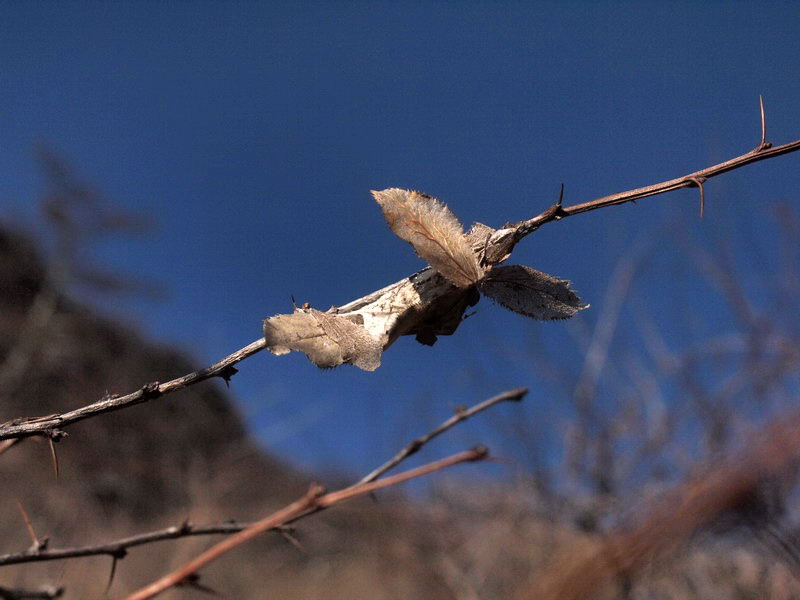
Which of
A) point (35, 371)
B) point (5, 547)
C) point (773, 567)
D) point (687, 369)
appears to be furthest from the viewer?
point (35, 371)

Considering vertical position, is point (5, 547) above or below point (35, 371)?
below

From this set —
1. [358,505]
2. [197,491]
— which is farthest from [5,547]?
[358,505]

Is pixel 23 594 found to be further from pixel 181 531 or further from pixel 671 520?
pixel 671 520

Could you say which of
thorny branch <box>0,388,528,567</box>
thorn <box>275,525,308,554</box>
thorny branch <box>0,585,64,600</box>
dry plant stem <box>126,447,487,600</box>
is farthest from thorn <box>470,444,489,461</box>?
thorny branch <box>0,585,64,600</box>

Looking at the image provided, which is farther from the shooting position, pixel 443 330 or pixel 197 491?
pixel 197 491

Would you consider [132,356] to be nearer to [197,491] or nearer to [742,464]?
[197,491]

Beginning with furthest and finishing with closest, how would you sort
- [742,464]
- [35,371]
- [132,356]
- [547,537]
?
[132,356]
[35,371]
[547,537]
[742,464]

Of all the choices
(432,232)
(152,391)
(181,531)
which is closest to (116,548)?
(181,531)
